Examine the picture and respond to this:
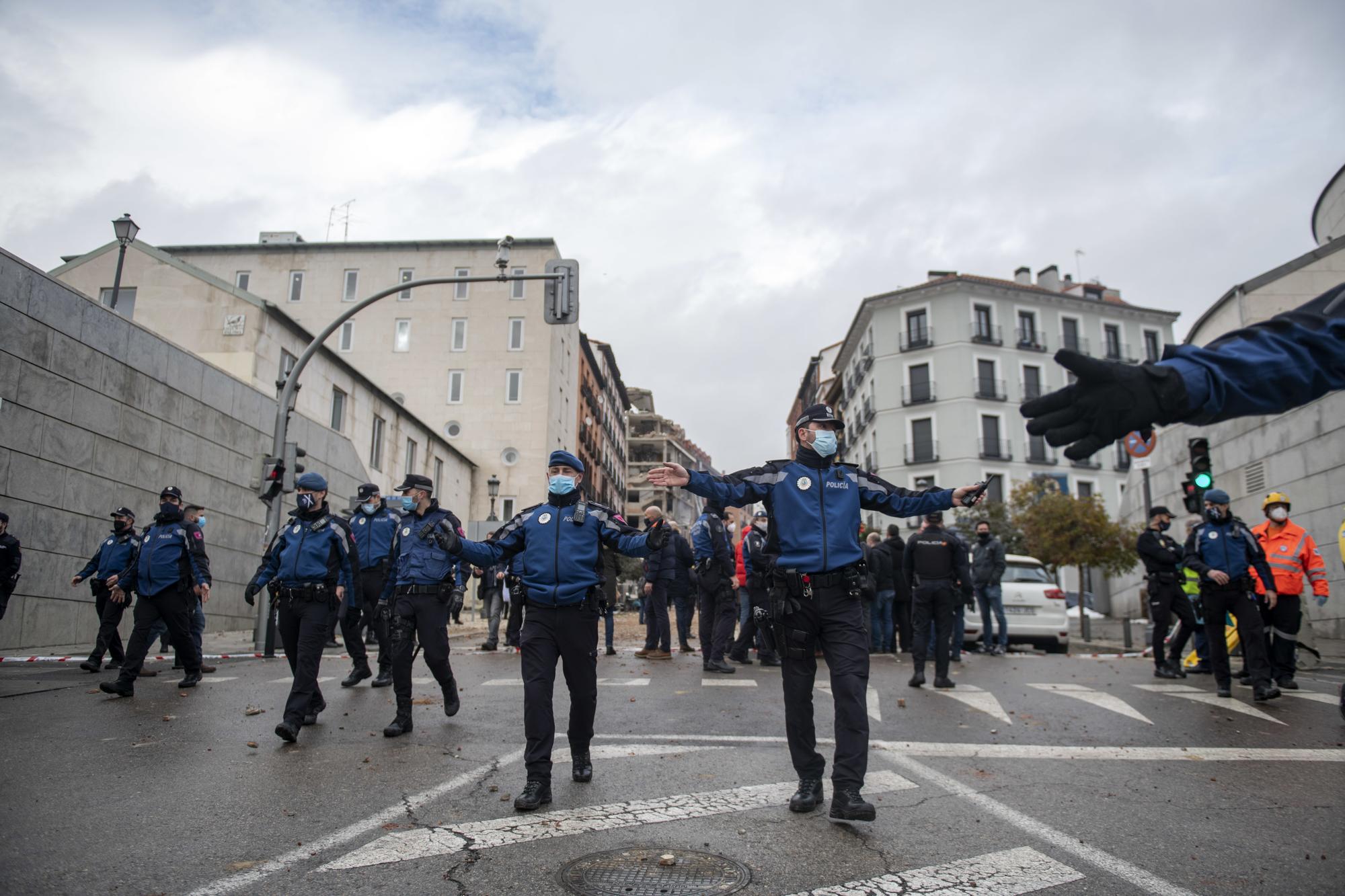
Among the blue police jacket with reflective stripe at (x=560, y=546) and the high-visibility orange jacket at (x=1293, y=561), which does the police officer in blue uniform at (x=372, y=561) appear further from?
the high-visibility orange jacket at (x=1293, y=561)

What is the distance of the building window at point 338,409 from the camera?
94.2 ft

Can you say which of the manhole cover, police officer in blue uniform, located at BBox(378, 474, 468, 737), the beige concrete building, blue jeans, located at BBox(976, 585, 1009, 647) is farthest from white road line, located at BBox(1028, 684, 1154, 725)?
the beige concrete building

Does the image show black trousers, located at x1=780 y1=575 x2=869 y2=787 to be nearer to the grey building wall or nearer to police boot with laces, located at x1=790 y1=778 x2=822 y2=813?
police boot with laces, located at x1=790 y1=778 x2=822 y2=813

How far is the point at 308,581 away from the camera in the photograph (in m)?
7.19

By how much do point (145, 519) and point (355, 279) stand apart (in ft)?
120

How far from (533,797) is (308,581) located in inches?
134

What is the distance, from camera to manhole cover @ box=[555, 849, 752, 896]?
11.0 ft

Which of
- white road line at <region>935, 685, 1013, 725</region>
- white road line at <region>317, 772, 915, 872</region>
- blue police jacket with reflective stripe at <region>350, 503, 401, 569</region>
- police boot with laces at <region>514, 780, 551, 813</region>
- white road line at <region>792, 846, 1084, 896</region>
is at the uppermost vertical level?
blue police jacket with reflective stripe at <region>350, 503, 401, 569</region>

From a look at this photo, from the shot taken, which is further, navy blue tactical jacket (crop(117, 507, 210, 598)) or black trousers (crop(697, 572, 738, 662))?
black trousers (crop(697, 572, 738, 662))

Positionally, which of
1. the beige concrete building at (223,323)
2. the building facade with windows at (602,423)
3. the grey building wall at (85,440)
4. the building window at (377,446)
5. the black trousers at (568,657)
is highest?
the building facade with windows at (602,423)

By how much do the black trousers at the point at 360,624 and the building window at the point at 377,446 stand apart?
21.9 metres

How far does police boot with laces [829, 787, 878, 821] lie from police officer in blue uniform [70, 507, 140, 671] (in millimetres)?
8935

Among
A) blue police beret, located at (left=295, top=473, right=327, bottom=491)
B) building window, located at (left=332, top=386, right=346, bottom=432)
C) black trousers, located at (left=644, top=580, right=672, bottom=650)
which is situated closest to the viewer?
blue police beret, located at (left=295, top=473, right=327, bottom=491)

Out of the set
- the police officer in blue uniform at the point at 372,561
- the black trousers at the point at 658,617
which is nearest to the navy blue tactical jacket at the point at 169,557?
the police officer in blue uniform at the point at 372,561
